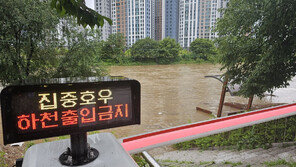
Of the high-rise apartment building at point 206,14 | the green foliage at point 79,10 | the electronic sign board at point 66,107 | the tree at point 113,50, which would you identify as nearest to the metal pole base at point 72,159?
the electronic sign board at point 66,107

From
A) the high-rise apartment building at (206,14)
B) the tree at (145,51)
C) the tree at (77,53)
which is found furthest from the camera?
the high-rise apartment building at (206,14)

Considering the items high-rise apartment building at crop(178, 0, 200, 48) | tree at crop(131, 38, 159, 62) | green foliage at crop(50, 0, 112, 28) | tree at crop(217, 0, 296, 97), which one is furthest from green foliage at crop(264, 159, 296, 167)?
high-rise apartment building at crop(178, 0, 200, 48)

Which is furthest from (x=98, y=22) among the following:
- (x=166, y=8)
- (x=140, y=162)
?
(x=166, y=8)

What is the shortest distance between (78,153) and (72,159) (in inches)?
1.9

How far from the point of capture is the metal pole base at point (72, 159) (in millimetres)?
1228

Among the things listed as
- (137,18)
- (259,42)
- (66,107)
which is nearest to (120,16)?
(137,18)

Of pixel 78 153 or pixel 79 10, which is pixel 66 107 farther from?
pixel 79 10

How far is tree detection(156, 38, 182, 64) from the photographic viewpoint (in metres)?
46.7

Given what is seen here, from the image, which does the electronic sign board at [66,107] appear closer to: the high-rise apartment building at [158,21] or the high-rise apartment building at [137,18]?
the high-rise apartment building at [137,18]

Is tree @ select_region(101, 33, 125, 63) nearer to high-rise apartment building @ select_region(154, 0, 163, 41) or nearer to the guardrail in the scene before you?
the guardrail

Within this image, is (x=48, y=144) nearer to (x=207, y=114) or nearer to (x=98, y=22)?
(x=98, y=22)

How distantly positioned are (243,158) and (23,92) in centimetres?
239

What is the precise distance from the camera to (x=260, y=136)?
10.4 ft

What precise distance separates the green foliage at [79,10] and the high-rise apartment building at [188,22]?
9326cm
